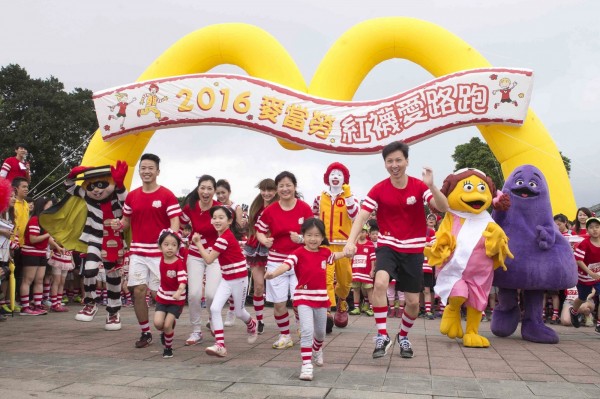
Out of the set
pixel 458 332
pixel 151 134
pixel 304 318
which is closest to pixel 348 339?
pixel 458 332

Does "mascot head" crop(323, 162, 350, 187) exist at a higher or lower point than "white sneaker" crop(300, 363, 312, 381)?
higher

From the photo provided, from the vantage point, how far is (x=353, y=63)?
35.2ft

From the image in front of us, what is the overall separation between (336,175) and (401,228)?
2.10 meters

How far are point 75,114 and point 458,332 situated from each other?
101 feet

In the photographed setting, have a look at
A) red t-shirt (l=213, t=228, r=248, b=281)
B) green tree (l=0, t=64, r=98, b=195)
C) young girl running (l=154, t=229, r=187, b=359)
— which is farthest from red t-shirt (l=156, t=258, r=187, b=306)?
green tree (l=0, t=64, r=98, b=195)

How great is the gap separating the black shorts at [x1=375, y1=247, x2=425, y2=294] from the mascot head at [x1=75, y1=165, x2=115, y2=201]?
11.5ft

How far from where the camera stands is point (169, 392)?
3.73 meters

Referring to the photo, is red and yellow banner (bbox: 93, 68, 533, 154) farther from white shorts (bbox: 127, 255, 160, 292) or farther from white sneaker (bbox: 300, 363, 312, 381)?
white sneaker (bbox: 300, 363, 312, 381)

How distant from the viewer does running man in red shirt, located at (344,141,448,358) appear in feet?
18.1

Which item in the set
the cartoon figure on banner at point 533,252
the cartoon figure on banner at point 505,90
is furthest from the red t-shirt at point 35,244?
the cartoon figure on banner at point 505,90

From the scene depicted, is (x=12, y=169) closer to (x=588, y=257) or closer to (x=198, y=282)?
(x=198, y=282)

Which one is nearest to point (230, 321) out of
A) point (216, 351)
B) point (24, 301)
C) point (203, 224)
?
point (203, 224)

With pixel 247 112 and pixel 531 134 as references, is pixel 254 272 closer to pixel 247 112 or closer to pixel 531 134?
pixel 247 112

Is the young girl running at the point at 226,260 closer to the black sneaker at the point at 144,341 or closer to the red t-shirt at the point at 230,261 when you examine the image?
the red t-shirt at the point at 230,261
